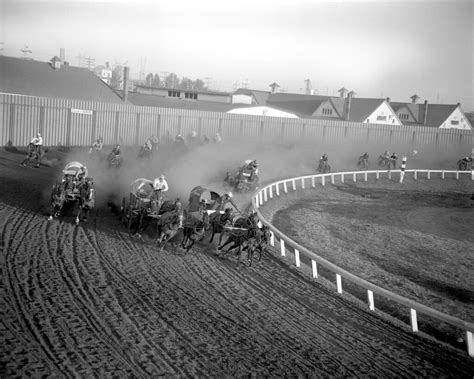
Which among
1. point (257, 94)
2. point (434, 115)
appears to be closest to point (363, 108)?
point (434, 115)

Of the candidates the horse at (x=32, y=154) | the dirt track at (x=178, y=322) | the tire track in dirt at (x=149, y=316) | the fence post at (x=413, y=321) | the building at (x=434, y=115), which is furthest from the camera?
the building at (x=434, y=115)

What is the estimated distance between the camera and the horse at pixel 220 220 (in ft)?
50.3

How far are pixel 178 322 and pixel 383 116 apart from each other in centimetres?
6614

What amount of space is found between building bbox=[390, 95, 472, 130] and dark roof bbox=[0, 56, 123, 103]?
48798 millimetres

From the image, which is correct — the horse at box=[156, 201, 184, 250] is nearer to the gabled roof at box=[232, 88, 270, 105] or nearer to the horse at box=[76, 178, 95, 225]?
the horse at box=[76, 178, 95, 225]

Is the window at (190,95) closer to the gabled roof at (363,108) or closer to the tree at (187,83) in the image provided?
the gabled roof at (363,108)

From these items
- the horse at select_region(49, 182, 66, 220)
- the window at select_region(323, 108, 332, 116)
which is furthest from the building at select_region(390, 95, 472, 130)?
the horse at select_region(49, 182, 66, 220)

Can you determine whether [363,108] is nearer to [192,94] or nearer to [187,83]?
[192,94]

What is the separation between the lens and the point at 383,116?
70.8 m

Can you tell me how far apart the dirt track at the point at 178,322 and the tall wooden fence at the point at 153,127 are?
21465 millimetres

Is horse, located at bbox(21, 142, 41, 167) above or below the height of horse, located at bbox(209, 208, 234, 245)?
above

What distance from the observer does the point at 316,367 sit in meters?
8.34

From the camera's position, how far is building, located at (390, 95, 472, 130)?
7725 cm

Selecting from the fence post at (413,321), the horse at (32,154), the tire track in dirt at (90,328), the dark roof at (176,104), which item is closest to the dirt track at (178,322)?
the tire track in dirt at (90,328)
